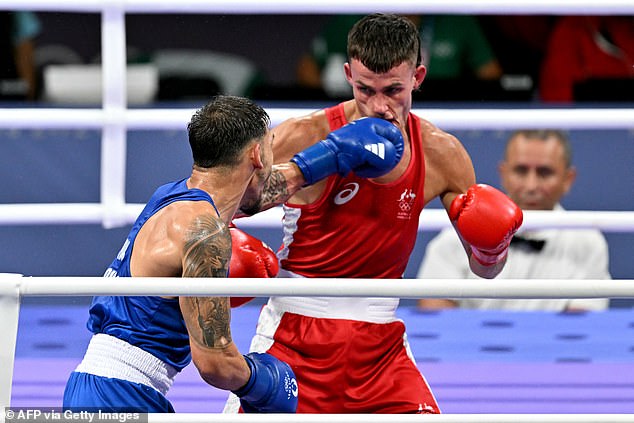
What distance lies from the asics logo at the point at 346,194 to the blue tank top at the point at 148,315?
18.6 inches

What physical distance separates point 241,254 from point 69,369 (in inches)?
36.3

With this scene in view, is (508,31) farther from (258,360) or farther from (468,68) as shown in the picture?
(258,360)

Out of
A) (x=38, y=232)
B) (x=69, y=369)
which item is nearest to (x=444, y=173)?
(x=69, y=369)

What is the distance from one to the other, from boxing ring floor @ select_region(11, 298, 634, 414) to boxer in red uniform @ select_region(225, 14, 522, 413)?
1.37ft

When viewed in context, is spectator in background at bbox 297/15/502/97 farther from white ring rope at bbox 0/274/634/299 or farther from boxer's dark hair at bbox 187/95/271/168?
white ring rope at bbox 0/274/634/299

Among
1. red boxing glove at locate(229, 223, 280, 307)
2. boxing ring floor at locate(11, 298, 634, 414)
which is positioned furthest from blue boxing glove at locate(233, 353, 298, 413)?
boxing ring floor at locate(11, 298, 634, 414)

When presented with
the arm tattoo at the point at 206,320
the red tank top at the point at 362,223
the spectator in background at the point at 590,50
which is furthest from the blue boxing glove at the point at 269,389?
the spectator in background at the point at 590,50

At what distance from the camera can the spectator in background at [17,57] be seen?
16.2ft

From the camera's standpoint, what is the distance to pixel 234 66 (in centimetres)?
536

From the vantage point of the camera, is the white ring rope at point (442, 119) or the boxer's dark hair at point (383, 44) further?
the white ring rope at point (442, 119)

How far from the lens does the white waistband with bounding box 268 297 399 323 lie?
252 centimetres

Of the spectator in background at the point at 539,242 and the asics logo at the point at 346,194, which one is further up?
the asics logo at the point at 346,194

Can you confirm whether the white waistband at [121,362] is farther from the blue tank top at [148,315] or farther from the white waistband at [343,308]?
the white waistband at [343,308]

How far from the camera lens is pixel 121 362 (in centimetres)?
214
